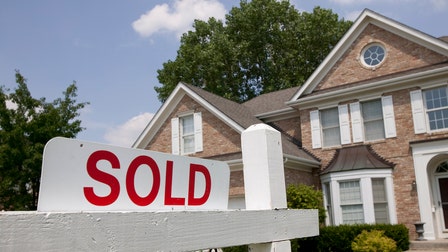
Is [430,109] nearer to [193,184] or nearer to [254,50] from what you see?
[193,184]

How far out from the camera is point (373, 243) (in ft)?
46.6

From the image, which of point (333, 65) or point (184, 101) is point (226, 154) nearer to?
point (184, 101)

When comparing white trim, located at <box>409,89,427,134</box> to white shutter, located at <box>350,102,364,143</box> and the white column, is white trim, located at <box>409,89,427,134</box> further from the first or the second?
the white column

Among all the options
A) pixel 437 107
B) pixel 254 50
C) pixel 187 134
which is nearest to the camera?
pixel 437 107

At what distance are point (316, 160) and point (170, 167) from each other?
17.4 metres

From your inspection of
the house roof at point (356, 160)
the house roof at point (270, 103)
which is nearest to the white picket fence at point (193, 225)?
the house roof at point (356, 160)

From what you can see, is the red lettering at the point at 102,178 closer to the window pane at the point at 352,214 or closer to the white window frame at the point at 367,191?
the white window frame at the point at 367,191

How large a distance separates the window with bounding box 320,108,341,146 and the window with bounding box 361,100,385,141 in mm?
1177

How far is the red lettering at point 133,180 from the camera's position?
6.11ft

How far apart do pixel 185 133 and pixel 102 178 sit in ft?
61.6

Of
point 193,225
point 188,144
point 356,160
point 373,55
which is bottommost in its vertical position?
point 193,225

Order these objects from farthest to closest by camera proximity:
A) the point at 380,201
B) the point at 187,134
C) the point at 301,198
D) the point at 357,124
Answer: the point at 187,134, the point at 357,124, the point at 380,201, the point at 301,198

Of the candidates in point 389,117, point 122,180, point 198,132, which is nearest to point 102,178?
point 122,180

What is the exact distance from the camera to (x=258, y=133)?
250 centimetres
